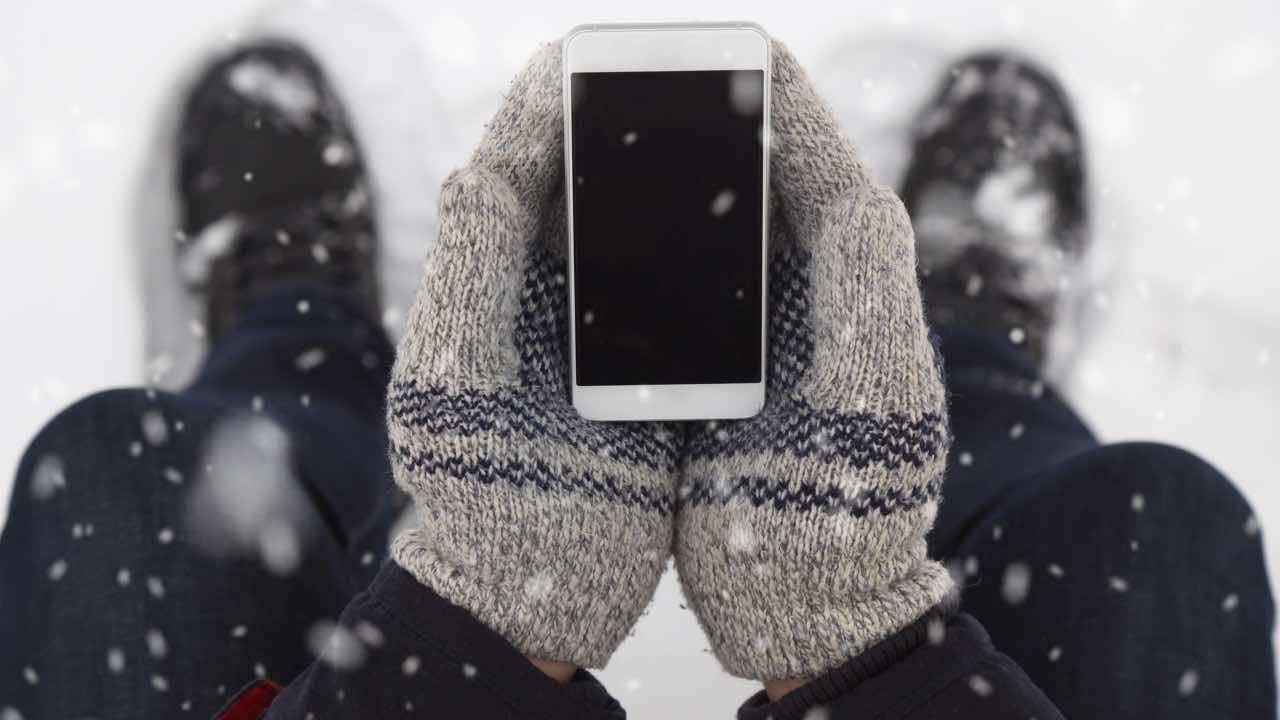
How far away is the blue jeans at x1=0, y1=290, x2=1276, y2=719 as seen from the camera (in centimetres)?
70

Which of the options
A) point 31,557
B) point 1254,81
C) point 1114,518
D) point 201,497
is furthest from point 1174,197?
point 31,557

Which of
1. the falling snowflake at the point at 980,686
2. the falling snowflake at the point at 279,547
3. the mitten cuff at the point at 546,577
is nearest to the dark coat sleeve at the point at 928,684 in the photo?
the falling snowflake at the point at 980,686

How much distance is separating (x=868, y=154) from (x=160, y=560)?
2.61ft

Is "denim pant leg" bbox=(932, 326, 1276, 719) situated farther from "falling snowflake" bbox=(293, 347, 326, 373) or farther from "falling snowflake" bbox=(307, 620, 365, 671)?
"falling snowflake" bbox=(293, 347, 326, 373)

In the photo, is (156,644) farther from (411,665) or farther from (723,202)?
(723,202)

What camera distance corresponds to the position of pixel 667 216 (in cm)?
58

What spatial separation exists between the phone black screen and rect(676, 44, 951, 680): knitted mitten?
29mm

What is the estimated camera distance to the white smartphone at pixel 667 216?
0.56 meters

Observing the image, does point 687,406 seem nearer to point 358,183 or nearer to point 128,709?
point 128,709

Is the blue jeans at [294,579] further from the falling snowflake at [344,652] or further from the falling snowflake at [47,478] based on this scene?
the falling snowflake at [344,652]

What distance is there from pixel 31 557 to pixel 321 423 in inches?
9.3

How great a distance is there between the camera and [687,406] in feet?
1.95

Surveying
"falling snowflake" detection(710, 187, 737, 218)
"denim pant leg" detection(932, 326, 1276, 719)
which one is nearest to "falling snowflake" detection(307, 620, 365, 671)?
"falling snowflake" detection(710, 187, 737, 218)

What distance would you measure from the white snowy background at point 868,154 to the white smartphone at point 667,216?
1.82ft
